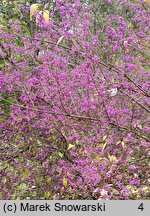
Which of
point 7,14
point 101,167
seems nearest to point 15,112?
point 101,167

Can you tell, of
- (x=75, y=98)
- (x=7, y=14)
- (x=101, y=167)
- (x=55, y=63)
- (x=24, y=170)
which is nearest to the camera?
(x=101, y=167)

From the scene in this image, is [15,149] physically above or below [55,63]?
below

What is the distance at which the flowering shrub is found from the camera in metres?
2.53

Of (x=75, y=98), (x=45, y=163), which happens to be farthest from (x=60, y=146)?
(x=75, y=98)

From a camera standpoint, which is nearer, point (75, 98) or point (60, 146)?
point (75, 98)

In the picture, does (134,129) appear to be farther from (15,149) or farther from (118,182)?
(15,149)

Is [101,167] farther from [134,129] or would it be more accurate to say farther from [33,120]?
[33,120]

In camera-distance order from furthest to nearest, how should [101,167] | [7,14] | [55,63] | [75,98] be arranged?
1. [7,14]
2. [75,98]
3. [55,63]
4. [101,167]

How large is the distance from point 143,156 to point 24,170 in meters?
0.96

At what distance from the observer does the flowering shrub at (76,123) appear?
2.53 m

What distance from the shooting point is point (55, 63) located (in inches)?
102

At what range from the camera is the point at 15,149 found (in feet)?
10.4

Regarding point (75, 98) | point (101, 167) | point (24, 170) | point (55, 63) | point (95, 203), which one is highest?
point (55, 63)

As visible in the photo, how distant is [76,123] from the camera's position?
272 cm
